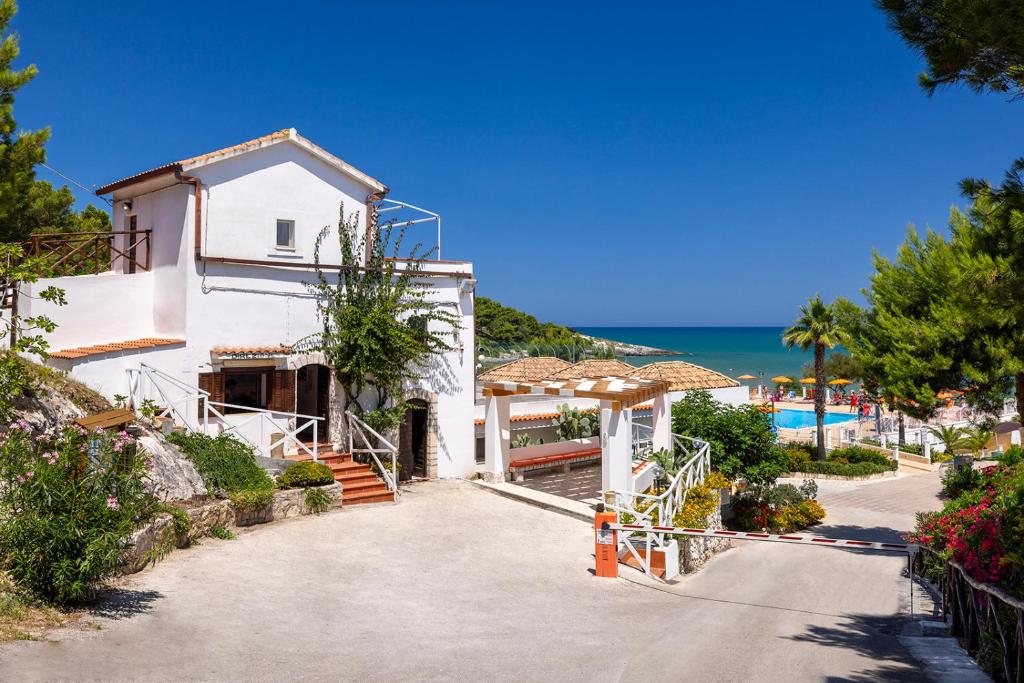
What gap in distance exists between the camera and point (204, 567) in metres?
10.8

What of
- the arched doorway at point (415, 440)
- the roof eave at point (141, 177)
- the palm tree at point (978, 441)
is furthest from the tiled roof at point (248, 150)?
the palm tree at point (978, 441)

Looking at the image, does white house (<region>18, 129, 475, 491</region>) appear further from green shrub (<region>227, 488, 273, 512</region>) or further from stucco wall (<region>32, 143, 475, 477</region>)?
green shrub (<region>227, 488, 273, 512</region>)

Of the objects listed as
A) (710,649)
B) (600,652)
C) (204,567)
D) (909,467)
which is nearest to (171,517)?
(204,567)

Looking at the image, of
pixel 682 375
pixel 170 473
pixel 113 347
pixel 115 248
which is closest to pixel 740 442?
pixel 682 375

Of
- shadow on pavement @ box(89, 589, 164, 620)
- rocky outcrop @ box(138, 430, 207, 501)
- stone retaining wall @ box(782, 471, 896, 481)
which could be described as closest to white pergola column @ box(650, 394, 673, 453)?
stone retaining wall @ box(782, 471, 896, 481)

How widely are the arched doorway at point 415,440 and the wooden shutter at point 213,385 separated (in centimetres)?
480

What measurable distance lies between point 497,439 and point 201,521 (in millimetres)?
8707

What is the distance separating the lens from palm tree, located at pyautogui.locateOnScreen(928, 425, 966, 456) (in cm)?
3038

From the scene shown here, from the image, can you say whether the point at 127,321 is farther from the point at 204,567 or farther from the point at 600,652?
the point at 600,652

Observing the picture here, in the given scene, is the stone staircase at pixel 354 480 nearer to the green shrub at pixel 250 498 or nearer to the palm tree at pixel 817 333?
the green shrub at pixel 250 498

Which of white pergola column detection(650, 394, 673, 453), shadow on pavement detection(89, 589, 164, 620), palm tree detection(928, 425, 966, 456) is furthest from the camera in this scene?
palm tree detection(928, 425, 966, 456)

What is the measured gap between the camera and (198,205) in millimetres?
16844

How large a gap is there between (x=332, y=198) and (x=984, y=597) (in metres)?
16.2

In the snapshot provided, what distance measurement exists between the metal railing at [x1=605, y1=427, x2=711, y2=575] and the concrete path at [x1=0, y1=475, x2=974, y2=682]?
77cm
